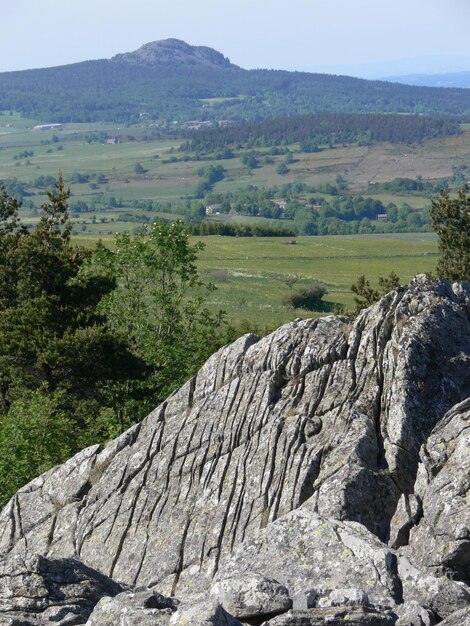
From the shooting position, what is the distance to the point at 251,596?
1655 centimetres

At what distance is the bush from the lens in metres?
129

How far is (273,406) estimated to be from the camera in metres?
27.4

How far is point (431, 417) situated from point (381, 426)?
127cm

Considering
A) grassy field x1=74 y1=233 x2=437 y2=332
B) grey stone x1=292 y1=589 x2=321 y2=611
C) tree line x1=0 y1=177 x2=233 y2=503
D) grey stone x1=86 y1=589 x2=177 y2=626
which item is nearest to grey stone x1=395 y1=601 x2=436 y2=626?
grey stone x1=292 y1=589 x2=321 y2=611

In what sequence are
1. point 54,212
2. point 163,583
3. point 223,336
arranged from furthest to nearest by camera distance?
point 54,212 → point 223,336 → point 163,583

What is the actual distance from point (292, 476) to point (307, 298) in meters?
107

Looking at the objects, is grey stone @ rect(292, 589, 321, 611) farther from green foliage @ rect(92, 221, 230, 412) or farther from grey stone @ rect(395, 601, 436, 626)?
green foliage @ rect(92, 221, 230, 412)

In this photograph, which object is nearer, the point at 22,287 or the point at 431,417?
the point at 431,417

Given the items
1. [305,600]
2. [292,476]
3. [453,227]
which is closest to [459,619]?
[305,600]

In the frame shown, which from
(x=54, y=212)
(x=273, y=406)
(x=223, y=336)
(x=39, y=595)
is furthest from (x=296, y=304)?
(x=39, y=595)

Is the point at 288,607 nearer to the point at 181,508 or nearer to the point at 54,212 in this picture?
the point at 181,508

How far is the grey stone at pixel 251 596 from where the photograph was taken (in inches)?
643

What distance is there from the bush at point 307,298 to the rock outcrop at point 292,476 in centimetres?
9839

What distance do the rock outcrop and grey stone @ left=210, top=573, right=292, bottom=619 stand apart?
1308 mm
